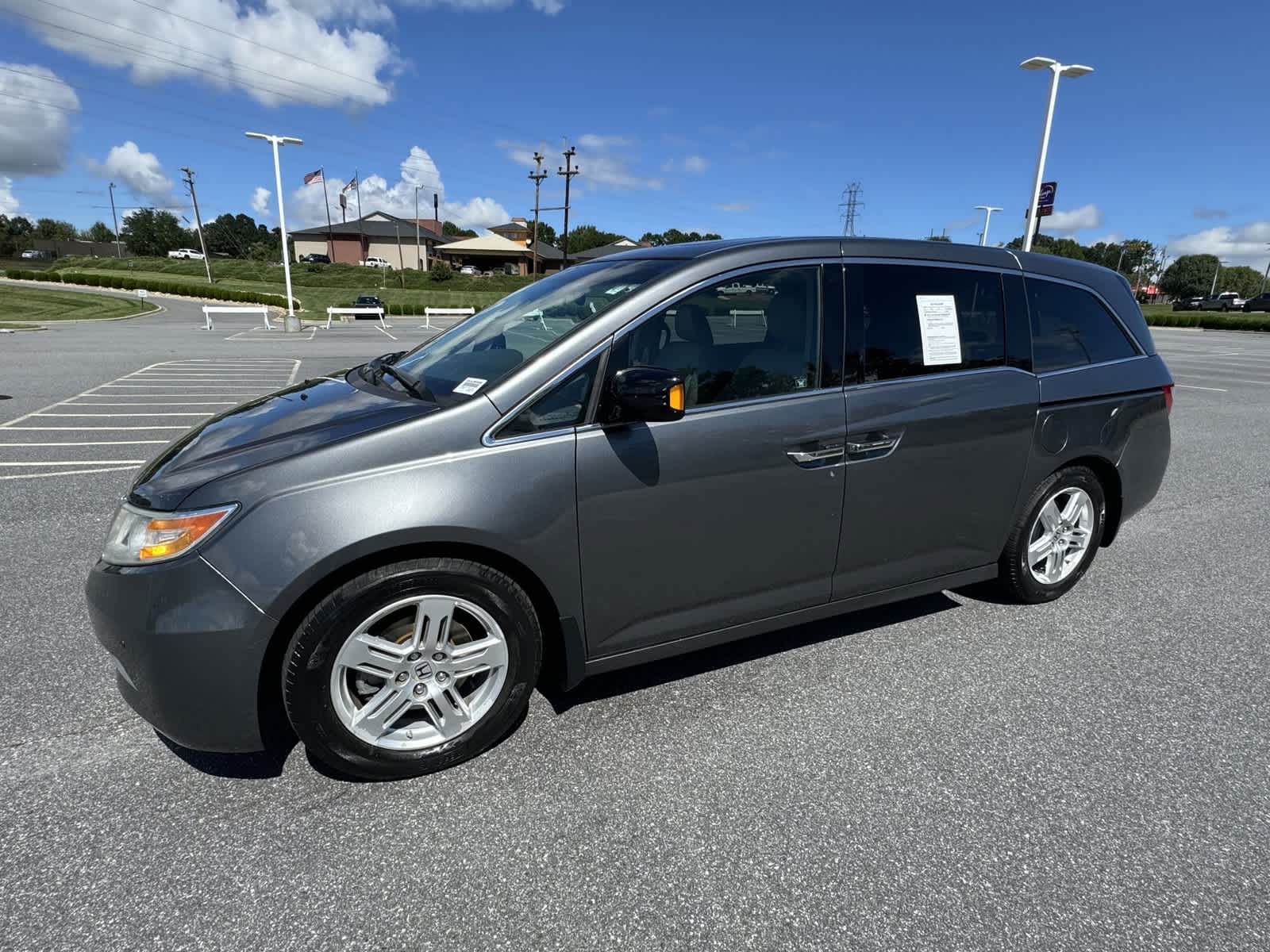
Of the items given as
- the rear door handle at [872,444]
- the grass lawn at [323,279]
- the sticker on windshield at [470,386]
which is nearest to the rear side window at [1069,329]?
the rear door handle at [872,444]

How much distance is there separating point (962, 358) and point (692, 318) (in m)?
1.35

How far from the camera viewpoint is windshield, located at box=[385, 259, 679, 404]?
256 centimetres

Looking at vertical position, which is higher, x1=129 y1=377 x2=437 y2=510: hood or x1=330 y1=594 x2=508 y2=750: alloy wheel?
x1=129 y1=377 x2=437 y2=510: hood

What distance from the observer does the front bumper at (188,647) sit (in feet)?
6.66

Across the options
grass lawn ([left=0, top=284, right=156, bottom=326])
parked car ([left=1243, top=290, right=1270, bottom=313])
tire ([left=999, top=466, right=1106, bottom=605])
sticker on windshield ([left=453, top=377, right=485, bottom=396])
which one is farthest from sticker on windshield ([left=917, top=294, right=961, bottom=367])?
parked car ([left=1243, top=290, right=1270, bottom=313])

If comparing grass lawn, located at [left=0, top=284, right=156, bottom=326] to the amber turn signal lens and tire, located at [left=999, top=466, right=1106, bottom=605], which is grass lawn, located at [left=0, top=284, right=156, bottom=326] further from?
tire, located at [left=999, top=466, right=1106, bottom=605]

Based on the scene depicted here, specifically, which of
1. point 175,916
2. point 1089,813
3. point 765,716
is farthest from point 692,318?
point 175,916

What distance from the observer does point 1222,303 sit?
60312 millimetres

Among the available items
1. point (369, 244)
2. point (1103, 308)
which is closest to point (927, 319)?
point (1103, 308)

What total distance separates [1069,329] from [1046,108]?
752 inches

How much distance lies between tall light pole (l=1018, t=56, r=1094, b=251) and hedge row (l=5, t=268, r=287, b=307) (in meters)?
40.4

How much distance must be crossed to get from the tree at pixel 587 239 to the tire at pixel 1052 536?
4406 inches

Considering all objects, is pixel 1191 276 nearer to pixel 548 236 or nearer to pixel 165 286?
pixel 548 236

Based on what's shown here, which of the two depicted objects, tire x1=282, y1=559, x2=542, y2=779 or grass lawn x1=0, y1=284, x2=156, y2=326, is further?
grass lawn x1=0, y1=284, x2=156, y2=326
